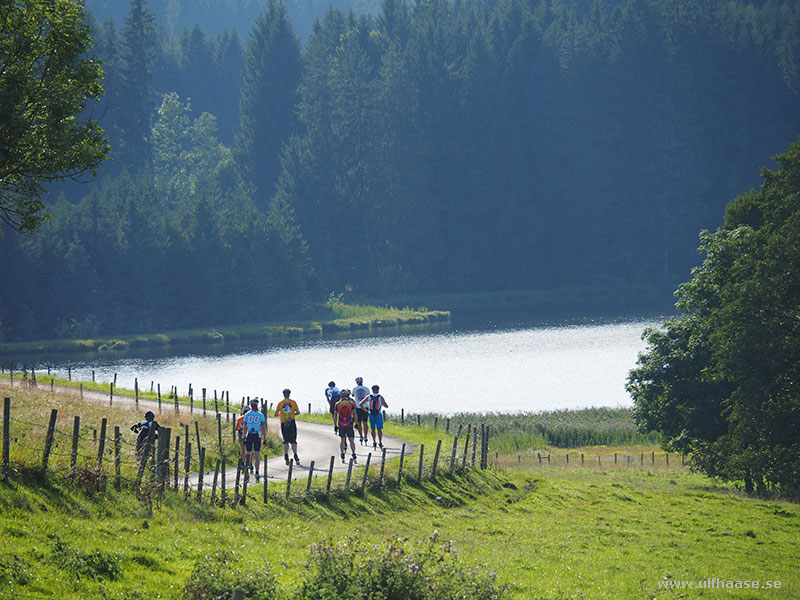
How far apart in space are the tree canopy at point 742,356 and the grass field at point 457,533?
1880mm

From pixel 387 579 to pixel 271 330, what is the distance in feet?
314

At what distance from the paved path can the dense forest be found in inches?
3155

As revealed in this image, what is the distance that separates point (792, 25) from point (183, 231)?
123 meters

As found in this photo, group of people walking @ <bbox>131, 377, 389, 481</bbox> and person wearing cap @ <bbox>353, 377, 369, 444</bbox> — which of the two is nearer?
group of people walking @ <bbox>131, 377, 389, 481</bbox>

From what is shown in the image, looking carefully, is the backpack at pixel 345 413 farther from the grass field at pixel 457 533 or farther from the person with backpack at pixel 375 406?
the grass field at pixel 457 533

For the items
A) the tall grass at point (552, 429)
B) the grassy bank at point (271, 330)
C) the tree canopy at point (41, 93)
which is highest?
the tree canopy at point (41, 93)

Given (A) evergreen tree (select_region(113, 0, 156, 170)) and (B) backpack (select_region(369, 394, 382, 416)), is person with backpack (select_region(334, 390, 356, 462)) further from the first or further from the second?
(A) evergreen tree (select_region(113, 0, 156, 170))

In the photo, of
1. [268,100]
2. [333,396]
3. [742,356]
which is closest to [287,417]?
[333,396]

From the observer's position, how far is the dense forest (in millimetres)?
149125

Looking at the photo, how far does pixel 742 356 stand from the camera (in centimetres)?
3678

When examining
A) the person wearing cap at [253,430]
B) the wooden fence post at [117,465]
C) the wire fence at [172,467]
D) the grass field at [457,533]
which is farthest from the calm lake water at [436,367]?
the wooden fence post at [117,465]

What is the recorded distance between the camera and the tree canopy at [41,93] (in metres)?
26.7

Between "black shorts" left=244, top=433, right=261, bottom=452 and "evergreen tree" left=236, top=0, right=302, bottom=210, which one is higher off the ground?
"evergreen tree" left=236, top=0, right=302, bottom=210

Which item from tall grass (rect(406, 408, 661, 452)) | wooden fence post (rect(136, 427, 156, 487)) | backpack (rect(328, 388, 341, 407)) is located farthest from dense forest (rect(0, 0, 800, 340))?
wooden fence post (rect(136, 427, 156, 487))
